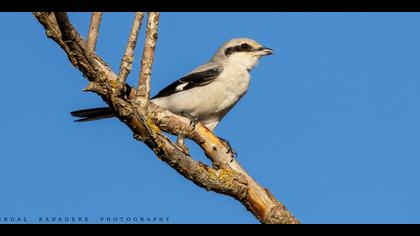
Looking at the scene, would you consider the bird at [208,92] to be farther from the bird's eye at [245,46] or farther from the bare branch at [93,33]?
the bare branch at [93,33]

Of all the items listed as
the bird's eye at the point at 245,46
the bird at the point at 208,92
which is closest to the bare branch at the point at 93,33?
the bird at the point at 208,92

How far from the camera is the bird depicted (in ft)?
24.9

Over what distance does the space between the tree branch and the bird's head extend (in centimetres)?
293

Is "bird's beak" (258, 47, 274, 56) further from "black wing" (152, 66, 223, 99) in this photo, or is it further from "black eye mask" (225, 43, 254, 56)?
"black wing" (152, 66, 223, 99)

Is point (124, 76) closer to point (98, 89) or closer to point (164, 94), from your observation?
point (98, 89)

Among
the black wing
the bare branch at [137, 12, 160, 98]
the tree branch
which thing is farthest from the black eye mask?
Answer: the bare branch at [137, 12, 160, 98]

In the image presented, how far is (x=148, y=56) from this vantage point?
4.91m

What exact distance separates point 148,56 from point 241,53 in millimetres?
3693

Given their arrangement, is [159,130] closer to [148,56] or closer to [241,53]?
[148,56]

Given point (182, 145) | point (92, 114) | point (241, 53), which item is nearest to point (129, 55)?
point (182, 145)

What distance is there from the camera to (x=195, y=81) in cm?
786

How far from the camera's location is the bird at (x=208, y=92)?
7594 millimetres
